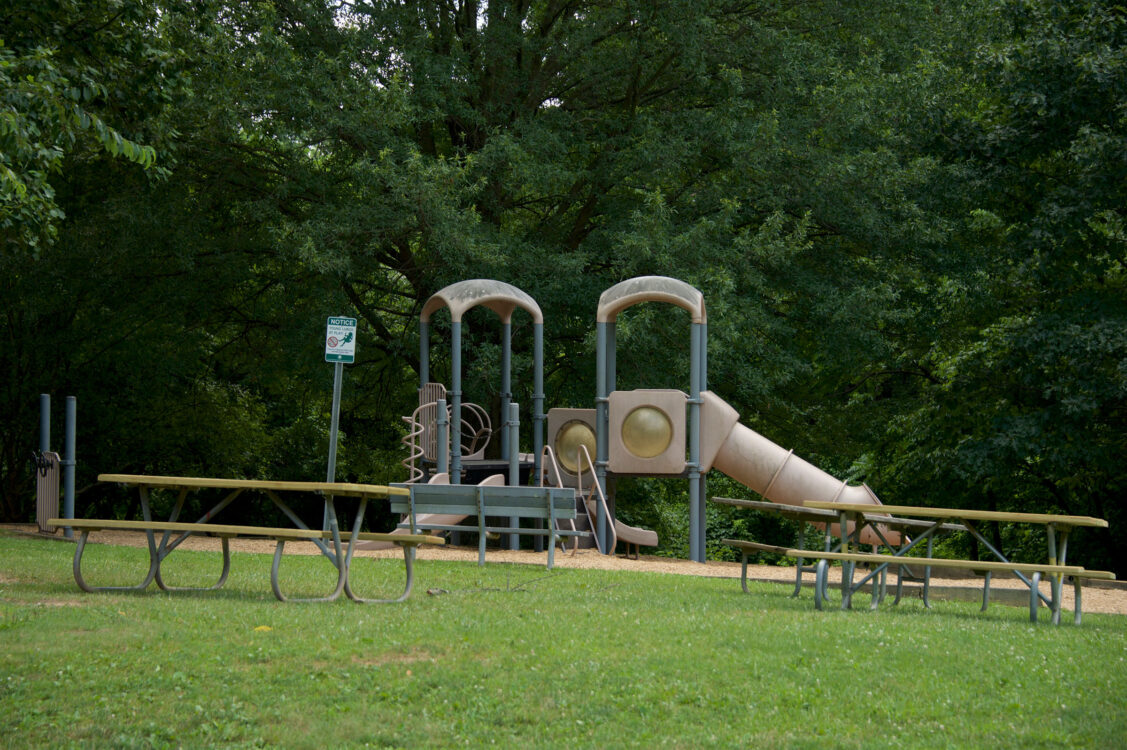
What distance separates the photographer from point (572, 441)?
18438 mm

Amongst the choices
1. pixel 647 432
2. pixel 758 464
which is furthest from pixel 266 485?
pixel 758 464

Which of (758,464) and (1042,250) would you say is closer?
(758,464)

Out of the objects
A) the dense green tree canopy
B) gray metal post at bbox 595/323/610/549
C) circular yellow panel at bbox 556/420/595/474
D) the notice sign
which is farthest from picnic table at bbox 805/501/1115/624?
circular yellow panel at bbox 556/420/595/474

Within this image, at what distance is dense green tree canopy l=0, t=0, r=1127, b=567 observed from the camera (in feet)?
59.7

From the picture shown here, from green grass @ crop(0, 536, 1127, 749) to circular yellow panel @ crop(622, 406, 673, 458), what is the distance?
725cm

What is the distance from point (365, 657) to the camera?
6836 mm

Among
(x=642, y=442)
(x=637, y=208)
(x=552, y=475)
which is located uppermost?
(x=637, y=208)

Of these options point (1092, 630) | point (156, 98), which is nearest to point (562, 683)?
point (1092, 630)

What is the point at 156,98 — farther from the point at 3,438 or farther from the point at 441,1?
the point at 3,438

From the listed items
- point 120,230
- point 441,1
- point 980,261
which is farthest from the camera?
point 441,1

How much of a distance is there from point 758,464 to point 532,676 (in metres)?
11.1

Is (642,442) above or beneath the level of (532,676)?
above

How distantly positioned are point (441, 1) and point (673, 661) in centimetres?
1875

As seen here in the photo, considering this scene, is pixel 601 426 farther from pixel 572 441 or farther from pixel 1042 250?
pixel 1042 250
